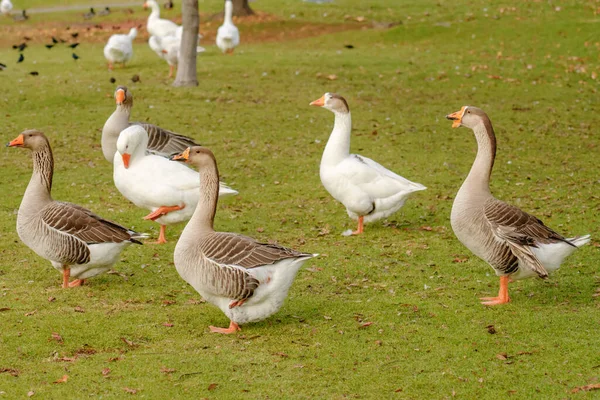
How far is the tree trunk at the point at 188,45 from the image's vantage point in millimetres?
20125

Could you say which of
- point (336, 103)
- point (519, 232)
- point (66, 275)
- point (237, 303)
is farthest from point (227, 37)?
point (237, 303)

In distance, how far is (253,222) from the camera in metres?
11.9

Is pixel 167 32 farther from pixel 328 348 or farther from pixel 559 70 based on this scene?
pixel 328 348

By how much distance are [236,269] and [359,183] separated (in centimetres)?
405

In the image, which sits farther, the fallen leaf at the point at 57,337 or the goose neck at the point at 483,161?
the goose neck at the point at 483,161

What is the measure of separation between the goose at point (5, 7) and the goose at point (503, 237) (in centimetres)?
3508

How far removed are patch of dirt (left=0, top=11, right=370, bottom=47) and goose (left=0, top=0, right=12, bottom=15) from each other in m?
3.74

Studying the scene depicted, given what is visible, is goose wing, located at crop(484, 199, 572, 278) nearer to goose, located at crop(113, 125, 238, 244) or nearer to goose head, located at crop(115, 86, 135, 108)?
goose, located at crop(113, 125, 238, 244)

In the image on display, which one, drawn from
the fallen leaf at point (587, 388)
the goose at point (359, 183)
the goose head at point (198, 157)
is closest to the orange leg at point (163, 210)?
the goose at point (359, 183)

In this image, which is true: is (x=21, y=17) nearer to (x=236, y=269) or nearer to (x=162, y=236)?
(x=162, y=236)

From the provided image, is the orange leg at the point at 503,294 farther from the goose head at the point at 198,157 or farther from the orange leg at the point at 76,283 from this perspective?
the orange leg at the point at 76,283

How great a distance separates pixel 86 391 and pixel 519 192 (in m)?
8.69

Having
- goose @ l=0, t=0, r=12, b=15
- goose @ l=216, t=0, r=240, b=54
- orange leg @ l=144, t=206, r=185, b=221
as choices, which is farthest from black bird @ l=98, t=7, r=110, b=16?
orange leg @ l=144, t=206, r=185, b=221

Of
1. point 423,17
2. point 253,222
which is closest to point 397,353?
point 253,222
